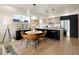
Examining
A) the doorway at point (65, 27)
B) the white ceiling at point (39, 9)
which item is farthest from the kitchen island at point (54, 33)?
the white ceiling at point (39, 9)

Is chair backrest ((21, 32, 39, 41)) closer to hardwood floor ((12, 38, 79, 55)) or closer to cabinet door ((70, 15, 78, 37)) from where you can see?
hardwood floor ((12, 38, 79, 55))

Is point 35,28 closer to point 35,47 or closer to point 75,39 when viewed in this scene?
point 35,47

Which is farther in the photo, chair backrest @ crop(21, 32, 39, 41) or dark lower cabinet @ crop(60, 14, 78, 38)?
chair backrest @ crop(21, 32, 39, 41)

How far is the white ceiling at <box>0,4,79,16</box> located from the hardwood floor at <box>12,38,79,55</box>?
2.27 feet

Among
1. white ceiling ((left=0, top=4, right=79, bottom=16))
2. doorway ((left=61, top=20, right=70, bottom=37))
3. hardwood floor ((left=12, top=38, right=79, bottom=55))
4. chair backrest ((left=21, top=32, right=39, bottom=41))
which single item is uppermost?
white ceiling ((left=0, top=4, right=79, bottom=16))

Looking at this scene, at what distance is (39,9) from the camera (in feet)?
8.09

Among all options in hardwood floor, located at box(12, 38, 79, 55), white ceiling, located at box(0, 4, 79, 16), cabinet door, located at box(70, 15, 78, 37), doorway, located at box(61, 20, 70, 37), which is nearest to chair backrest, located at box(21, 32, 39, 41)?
hardwood floor, located at box(12, 38, 79, 55)

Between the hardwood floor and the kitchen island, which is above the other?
the kitchen island

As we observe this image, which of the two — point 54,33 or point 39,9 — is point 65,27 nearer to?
point 54,33

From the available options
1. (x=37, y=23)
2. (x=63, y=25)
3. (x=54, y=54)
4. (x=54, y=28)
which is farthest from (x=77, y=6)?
(x=54, y=54)

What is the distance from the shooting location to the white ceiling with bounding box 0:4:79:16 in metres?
2.39

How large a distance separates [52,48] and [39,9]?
1.02 metres

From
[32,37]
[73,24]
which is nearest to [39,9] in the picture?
[32,37]
